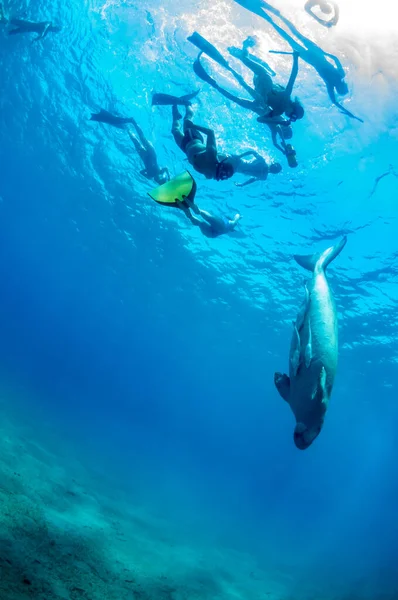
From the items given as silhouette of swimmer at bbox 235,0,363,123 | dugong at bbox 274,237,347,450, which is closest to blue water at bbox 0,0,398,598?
silhouette of swimmer at bbox 235,0,363,123

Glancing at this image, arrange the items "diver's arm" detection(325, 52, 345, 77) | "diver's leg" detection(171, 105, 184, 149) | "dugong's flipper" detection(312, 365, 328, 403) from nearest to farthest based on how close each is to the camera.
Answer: "dugong's flipper" detection(312, 365, 328, 403), "diver's leg" detection(171, 105, 184, 149), "diver's arm" detection(325, 52, 345, 77)

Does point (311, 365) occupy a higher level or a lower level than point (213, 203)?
lower

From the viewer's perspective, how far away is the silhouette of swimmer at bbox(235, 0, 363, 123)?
9.04 m

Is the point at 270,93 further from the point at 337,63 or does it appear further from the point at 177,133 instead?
the point at 337,63

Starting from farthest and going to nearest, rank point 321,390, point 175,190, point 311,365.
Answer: point 175,190 < point 311,365 < point 321,390

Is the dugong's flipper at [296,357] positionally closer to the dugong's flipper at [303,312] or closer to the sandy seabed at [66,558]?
the dugong's flipper at [303,312]

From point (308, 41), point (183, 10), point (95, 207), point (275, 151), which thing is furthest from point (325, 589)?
point (95, 207)

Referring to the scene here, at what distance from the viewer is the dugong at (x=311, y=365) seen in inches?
89.5

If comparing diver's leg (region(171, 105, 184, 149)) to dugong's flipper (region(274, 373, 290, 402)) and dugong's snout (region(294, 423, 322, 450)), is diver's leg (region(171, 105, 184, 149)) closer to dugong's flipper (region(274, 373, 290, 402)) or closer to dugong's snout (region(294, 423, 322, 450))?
dugong's flipper (region(274, 373, 290, 402))

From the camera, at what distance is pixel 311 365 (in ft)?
7.80

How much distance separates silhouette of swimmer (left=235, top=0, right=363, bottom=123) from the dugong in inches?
326

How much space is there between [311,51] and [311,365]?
33.4 ft

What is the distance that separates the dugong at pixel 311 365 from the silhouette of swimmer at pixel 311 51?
8293 mm

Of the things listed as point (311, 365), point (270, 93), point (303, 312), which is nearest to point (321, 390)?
point (311, 365)
